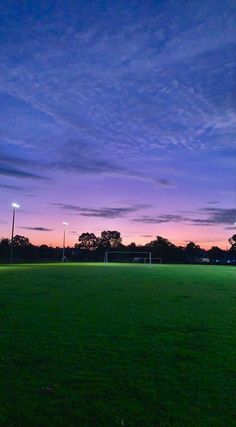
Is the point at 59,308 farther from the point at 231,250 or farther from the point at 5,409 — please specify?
the point at 231,250

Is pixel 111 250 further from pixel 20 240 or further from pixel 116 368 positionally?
pixel 116 368

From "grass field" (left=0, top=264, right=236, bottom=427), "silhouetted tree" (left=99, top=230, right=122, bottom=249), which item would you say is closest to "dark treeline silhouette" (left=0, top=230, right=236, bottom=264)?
"silhouetted tree" (left=99, top=230, right=122, bottom=249)

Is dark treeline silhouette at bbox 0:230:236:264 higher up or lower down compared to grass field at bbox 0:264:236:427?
higher up

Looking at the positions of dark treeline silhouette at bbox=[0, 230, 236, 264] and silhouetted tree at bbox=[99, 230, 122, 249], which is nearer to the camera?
dark treeline silhouette at bbox=[0, 230, 236, 264]

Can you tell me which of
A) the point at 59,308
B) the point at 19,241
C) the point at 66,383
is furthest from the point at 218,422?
the point at 19,241

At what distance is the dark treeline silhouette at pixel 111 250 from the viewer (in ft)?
372

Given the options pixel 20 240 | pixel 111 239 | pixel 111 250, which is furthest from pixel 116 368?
pixel 111 239

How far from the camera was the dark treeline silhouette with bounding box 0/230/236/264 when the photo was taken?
113438 millimetres

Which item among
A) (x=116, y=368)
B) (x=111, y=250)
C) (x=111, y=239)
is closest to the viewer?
(x=116, y=368)

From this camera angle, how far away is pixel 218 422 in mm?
3604

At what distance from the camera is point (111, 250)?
138000 millimetres

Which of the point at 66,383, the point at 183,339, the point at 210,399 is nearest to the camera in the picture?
the point at 210,399

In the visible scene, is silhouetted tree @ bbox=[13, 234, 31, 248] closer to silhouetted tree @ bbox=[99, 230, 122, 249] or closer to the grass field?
silhouetted tree @ bbox=[99, 230, 122, 249]

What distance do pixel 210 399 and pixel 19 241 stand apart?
142 m
